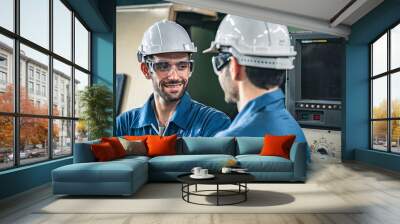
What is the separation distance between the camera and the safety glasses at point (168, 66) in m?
7.74

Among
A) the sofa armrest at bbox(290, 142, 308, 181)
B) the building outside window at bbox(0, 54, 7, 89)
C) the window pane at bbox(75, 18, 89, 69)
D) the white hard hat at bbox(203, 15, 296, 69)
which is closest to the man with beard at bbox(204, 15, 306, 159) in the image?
the white hard hat at bbox(203, 15, 296, 69)

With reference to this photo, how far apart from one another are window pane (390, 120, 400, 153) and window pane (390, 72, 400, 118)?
0.16 meters

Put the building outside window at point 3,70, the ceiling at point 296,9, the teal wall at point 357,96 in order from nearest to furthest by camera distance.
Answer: the building outside window at point 3,70, the ceiling at point 296,9, the teal wall at point 357,96

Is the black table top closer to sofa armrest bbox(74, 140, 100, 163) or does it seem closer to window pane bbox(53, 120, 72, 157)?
sofa armrest bbox(74, 140, 100, 163)

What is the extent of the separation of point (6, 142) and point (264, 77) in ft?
16.1

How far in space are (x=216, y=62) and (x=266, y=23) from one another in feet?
4.13

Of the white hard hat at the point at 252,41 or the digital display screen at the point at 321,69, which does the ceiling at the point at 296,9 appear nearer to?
the white hard hat at the point at 252,41

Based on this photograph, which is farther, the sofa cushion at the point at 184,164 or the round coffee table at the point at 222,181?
the sofa cushion at the point at 184,164

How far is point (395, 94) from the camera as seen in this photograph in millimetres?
7816

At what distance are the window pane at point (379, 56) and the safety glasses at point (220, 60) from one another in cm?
338

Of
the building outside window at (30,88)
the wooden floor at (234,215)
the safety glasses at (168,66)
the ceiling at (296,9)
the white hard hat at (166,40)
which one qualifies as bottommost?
the wooden floor at (234,215)

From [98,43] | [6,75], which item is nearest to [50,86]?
[6,75]

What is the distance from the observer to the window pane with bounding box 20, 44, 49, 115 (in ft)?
17.1

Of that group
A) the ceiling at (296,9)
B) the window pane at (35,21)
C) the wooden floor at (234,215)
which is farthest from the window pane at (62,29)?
the wooden floor at (234,215)
